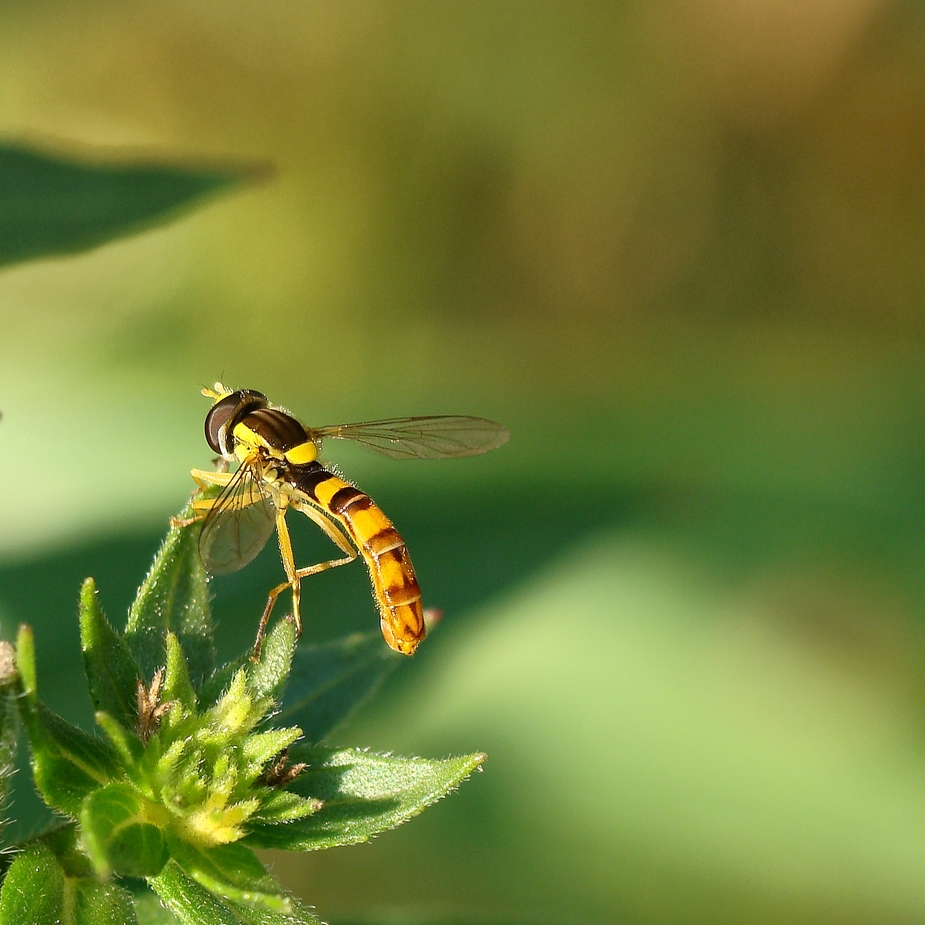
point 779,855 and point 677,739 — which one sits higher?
point 677,739

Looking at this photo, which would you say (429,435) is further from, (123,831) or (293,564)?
(123,831)

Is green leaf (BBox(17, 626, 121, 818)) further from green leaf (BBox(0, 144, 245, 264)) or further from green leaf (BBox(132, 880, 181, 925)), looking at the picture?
green leaf (BBox(0, 144, 245, 264))

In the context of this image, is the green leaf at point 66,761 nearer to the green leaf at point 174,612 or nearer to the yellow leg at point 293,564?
the green leaf at point 174,612

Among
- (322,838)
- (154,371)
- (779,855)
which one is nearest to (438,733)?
(779,855)

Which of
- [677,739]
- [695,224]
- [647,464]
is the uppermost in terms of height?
[695,224]

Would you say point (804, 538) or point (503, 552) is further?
point (804, 538)

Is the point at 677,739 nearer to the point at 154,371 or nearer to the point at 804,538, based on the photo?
the point at 804,538

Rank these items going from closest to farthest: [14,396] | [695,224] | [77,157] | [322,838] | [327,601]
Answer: [322,838], [77,157], [327,601], [14,396], [695,224]

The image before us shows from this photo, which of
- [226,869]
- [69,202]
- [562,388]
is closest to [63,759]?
[226,869]
